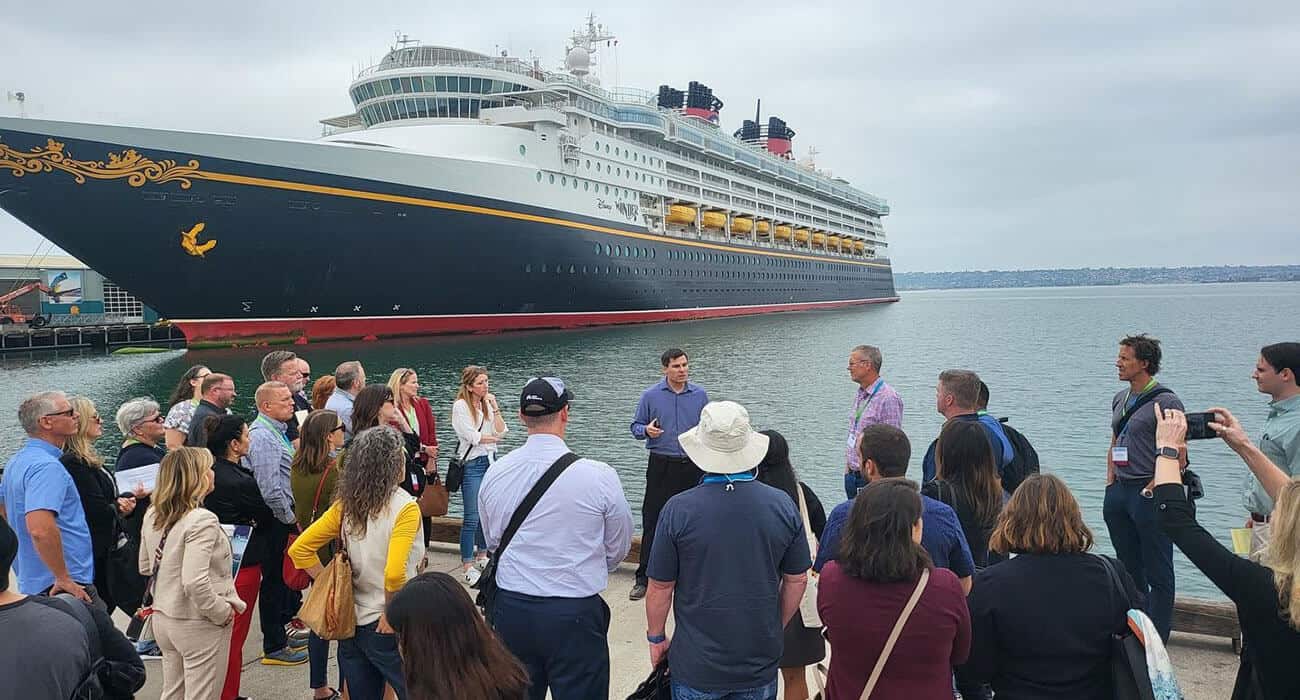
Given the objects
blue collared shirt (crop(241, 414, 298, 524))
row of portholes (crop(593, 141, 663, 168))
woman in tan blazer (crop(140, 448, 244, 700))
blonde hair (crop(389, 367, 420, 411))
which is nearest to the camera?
woman in tan blazer (crop(140, 448, 244, 700))

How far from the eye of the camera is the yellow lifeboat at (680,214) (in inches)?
1618

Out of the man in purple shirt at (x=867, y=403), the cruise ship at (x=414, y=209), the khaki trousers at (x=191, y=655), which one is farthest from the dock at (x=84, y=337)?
the man in purple shirt at (x=867, y=403)

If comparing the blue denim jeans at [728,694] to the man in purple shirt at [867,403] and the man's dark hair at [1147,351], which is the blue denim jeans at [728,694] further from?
the man's dark hair at [1147,351]

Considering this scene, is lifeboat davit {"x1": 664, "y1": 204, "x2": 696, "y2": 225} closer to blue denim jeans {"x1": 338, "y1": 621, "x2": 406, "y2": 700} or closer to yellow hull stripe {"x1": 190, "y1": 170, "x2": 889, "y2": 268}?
yellow hull stripe {"x1": 190, "y1": 170, "x2": 889, "y2": 268}

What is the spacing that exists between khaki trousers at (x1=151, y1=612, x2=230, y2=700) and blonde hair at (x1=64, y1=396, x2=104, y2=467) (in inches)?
36.8

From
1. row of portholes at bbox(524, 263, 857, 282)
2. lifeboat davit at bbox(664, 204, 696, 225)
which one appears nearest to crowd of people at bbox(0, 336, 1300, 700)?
row of portholes at bbox(524, 263, 857, 282)

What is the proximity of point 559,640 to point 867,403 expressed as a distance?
313 cm

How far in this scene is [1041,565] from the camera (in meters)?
2.30

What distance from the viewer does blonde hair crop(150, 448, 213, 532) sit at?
3080 millimetres

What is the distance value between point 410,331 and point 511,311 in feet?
13.8

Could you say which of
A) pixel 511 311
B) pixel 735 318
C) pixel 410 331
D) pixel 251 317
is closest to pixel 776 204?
pixel 735 318

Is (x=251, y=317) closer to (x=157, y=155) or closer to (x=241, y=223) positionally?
(x=241, y=223)

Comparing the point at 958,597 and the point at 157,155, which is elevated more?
the point at 157,155

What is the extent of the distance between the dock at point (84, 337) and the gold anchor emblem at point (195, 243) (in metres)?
16.7
